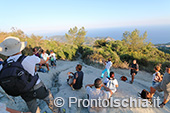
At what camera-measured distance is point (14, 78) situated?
1390 millimetres

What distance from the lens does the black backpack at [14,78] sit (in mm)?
1379

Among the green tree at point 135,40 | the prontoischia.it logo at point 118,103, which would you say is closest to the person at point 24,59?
the prontoischia.it logo at point 118,103

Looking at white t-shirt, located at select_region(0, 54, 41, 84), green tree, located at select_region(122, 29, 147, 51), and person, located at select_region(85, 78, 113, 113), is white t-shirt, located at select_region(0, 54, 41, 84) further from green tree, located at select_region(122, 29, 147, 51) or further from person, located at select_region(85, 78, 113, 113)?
green tree, located at select_region(122, 29, 147, 51)

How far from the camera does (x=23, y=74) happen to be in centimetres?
148

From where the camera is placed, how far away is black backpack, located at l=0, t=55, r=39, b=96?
4.52 feet

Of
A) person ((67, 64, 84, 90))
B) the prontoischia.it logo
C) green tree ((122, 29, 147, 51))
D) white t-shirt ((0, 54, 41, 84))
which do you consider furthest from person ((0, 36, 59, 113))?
green tree ((122, 29, 147, 51))

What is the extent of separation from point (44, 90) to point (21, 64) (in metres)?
0.77

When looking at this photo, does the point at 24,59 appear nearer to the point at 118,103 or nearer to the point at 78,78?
the point at 78,78

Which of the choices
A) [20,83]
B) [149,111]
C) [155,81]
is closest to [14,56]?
[20,83]

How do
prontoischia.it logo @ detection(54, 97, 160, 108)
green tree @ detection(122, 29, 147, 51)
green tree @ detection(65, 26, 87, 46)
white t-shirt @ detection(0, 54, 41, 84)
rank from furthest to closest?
green tree @ detection(65, 26, 87, 46) → green tree @ detection(122, 29, 147, 51) → prontoischia.it logo @ detection(54, 97, 160, 108) → white t-shirt @ detection(0, 54, 41, 84)

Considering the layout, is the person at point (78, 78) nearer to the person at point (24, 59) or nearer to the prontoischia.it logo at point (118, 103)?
the prontoischia.it logo at point (118, 103)

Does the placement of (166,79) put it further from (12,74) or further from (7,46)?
(7,46)

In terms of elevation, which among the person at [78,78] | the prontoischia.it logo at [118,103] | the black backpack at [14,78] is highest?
the black backpack at [14,78]

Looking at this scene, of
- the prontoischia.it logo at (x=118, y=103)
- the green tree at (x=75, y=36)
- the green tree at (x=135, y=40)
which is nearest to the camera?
the prontoischia.it logo at (x=118, y=103)
